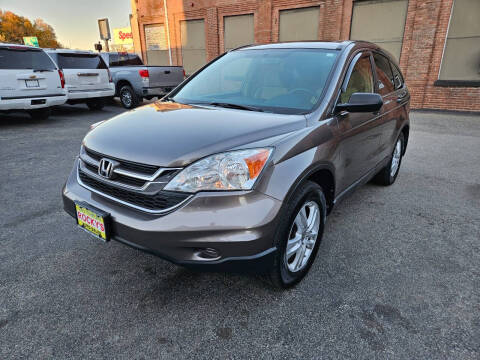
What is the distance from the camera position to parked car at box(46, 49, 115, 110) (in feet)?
30.0

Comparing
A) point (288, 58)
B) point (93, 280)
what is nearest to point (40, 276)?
point (93, 280)

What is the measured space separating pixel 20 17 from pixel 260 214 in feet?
270

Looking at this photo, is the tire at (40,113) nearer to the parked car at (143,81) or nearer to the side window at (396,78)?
the parked car at (143,81)

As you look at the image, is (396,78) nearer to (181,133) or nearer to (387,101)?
(387,101)

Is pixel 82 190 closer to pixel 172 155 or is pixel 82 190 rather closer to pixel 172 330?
pixel 172 155

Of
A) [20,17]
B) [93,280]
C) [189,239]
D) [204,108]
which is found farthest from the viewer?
[20,17]

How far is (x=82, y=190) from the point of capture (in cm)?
224

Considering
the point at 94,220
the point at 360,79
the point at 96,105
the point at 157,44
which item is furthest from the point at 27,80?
the point at 157,44

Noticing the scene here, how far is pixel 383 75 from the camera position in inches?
145

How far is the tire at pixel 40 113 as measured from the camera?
9.01m

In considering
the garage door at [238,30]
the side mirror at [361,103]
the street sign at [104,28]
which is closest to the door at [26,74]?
the side mirror at [361,103]

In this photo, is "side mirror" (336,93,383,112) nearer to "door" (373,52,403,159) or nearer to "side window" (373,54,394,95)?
"door" (373,52,403,159)

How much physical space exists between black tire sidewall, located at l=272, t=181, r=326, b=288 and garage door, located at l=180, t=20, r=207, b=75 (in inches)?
624

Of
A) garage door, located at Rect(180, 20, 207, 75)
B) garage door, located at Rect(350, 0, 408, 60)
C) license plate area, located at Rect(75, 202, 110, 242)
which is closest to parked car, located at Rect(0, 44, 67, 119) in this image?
license plate area, located at Rect(75, 202, 110, 242)
